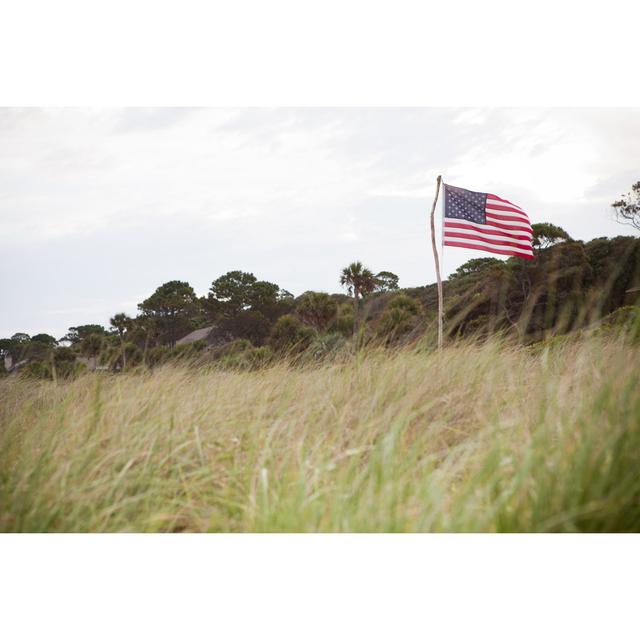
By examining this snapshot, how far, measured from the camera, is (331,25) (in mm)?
2693

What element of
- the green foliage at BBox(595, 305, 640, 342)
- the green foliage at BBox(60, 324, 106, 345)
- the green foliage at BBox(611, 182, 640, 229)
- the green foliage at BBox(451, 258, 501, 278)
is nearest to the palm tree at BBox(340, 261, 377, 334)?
the green foliage at BBox(451, 258, 501, 278)

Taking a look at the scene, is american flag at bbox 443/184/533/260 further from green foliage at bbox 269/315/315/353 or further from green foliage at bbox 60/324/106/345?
green foliage at bbox 269/315/315/353

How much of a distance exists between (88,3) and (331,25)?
4.44 ft

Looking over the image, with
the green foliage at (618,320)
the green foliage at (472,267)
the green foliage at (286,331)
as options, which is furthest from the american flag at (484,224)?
the green foliage at (286,331)

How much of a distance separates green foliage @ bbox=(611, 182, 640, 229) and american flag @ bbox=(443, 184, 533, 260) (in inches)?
33.8

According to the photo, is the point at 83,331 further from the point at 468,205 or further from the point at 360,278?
the point at 360,278

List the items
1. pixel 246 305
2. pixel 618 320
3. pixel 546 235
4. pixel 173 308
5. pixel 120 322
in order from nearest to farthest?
pixel 618 320, pixel 120 322, pixel 546 235, pixel 173 308, pixel 246 305

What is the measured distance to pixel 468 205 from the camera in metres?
5.21

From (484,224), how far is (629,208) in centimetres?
167

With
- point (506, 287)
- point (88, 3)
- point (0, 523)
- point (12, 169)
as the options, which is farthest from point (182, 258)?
point (506, 287)

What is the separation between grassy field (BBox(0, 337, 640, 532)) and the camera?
1.53 m

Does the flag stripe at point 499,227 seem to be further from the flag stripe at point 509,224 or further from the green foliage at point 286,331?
the green foliage at point 286,331

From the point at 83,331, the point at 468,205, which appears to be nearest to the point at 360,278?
the point at 468,205
